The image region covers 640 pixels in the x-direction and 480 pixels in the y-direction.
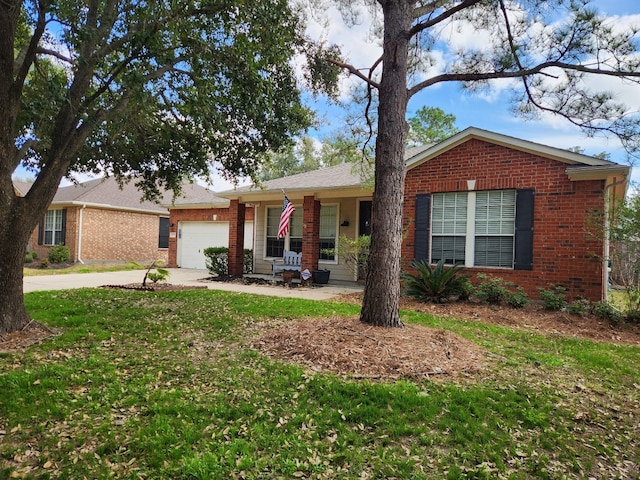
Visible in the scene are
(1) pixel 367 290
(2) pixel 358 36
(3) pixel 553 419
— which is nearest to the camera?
(3) pixel 553 419

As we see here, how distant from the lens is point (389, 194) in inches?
213

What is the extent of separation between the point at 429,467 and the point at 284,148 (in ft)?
21.8

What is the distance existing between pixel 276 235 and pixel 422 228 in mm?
6511

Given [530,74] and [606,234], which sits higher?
[530,74]

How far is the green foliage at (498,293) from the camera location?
816cm

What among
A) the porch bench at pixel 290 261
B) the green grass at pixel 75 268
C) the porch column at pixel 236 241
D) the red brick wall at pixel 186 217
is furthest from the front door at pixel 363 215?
the green grass at pixel 75 268

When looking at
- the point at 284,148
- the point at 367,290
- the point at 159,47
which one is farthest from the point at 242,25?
the point at 367,290

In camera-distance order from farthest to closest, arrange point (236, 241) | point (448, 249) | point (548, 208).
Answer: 1. point (236, 241)
2. point (448, 249)
3. point (548, 208)

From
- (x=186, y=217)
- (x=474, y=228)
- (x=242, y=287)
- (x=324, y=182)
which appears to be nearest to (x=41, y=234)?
(x=186, y=217)

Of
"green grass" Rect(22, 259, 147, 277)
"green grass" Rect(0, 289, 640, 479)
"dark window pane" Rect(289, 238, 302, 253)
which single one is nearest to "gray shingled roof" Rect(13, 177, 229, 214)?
"green grass" Rect(22, 259, 147, 277)

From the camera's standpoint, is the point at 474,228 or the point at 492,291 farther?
the point at 474,228

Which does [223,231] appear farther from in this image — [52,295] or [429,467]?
[429,467]

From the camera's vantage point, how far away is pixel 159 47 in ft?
16.8

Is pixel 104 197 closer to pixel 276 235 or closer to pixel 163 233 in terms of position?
pixel 163 233
